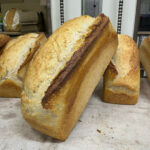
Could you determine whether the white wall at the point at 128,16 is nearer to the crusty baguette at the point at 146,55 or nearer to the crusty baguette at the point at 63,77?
the crusty baguette at the point at 146,55

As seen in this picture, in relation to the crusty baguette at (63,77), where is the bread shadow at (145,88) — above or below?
below

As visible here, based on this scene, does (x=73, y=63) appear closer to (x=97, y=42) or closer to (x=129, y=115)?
(x=97, y=42)

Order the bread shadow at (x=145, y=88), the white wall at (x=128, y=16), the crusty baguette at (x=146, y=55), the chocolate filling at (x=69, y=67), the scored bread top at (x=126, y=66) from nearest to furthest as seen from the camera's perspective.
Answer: the chocolate filling at (x=69, y=67)
the scored bread top at (x=126, y=66)
the bread shadow at (x=145, y=88)
the crusty baguette at (x=146, y=55)
the white wall at (x=128, y=16)

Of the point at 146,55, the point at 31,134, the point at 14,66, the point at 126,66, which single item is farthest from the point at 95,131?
the point at 146,55

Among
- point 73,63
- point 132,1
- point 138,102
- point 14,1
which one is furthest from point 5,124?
point 132,1

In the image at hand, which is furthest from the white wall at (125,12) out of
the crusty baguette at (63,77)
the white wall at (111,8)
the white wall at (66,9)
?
the crusty baguette at (63,77)

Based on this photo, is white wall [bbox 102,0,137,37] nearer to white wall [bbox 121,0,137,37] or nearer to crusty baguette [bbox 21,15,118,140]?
white wall [bbox 121,0,137,37]

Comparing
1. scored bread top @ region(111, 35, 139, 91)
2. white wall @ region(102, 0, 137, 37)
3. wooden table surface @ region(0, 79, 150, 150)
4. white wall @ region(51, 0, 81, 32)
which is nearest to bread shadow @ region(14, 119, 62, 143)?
wooden table surface @ region(0, 79, 150, 150)
